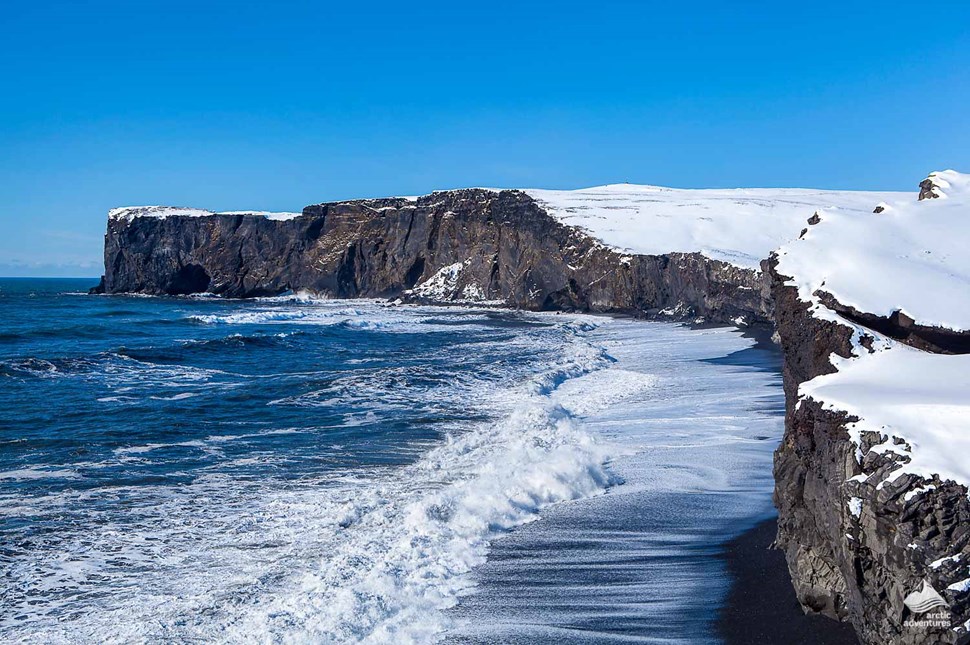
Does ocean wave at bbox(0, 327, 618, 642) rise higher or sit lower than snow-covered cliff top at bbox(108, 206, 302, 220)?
lower

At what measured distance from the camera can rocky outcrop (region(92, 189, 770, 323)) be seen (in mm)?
46781

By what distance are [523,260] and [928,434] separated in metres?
54.8

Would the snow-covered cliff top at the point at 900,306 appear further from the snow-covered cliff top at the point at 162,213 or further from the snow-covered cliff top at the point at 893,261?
the snow-covered cliff top at the point at 162,213

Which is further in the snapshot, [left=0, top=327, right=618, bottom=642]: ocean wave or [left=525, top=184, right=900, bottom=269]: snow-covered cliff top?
[left=525, top=184, right=900, bottom=269]: snow-covered cliff top

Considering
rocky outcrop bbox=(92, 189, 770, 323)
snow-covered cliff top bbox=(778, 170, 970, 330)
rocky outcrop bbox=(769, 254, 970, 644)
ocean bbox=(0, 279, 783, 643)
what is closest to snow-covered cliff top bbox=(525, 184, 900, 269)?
rocky outcrop bbox=(92, 189, 770, 323)

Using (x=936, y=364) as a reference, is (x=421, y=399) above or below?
below

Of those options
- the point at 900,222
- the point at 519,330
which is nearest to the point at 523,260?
the point at 519,330

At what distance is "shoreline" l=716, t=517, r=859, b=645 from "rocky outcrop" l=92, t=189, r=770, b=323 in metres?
25.8

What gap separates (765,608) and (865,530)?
193cm

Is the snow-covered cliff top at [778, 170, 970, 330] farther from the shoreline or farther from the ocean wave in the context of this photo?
the ocean wave

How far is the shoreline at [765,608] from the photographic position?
6.16m

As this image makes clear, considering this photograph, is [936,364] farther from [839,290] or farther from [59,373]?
[59,373]

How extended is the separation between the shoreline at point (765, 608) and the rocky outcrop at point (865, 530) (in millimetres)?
186

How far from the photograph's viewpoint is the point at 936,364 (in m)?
7.22
